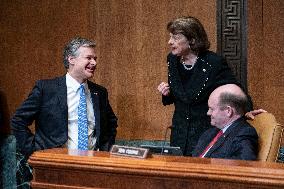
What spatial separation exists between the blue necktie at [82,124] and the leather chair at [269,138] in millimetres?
1226

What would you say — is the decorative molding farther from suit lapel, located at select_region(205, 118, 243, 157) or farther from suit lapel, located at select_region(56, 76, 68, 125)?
suit lapel, located at select_region(205, 118, 243, 157)

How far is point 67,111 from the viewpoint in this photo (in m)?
3.41

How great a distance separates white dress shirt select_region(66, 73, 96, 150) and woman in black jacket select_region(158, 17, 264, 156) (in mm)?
573

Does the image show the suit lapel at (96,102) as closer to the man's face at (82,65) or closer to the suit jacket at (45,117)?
the suit jacket at (45,117)

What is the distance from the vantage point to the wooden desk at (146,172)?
1639 mm

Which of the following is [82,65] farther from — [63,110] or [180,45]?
[180,45]

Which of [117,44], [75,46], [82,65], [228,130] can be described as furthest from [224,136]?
[117,44]

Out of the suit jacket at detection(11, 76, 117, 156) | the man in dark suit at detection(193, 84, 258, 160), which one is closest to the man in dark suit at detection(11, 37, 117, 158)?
the suit jacket at detection(11, 76, 117, 156)

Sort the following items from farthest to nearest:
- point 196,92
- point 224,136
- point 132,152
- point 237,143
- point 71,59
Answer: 1. point 71,59
2. point 196,92
3. point 224,136
4. point 237,143
5. point 132,152

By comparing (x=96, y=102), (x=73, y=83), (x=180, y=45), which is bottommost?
(x=96, y=102)

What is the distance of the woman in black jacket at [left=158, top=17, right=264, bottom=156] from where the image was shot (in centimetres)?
317

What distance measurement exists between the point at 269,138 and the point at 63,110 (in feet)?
4.74

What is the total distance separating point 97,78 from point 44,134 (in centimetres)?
137

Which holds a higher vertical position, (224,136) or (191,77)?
(191,77)
